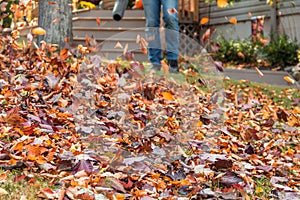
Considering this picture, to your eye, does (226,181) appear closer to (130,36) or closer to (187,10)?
(130,36)

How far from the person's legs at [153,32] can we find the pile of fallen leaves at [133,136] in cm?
29

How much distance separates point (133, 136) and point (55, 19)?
220 centimetres

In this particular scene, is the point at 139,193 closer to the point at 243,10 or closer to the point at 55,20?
the point at 55,20

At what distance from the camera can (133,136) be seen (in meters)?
2.52

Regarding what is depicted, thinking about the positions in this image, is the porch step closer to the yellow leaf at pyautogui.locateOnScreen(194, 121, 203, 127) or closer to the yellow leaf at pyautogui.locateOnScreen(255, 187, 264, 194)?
the yellow leaf at pyautogui.locateOnScreen(194, 121, 203, 127)

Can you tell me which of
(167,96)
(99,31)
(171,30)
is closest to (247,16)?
(99,31)

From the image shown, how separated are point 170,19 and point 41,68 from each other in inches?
54.2

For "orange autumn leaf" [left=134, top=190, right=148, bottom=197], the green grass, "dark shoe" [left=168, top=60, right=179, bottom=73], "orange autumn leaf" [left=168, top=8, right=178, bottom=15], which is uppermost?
"orange autumn leaf" [left=168, top=8, right=178, bottom=15]

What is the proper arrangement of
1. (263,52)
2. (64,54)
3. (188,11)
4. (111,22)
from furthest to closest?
1. (188,11)
2. (111,22)
3. (263,52)
4. (64,54)

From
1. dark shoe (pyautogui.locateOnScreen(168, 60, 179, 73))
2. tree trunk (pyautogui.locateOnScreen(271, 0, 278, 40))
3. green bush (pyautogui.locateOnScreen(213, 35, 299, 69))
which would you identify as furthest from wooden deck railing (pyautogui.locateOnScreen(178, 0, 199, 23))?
dark shoe (pyautogui.locateOnScreen(168, 60, 179, 73))

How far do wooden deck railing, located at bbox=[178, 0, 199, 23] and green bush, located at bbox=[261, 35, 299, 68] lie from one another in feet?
8.11

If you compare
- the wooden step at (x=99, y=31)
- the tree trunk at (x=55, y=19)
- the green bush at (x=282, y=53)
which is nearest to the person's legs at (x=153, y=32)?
the tree trunk at (x=55, y=19)

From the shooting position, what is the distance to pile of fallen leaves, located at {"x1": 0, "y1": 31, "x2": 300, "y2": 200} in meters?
2.04

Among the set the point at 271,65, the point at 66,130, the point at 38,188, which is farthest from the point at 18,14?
the point at 271,65
